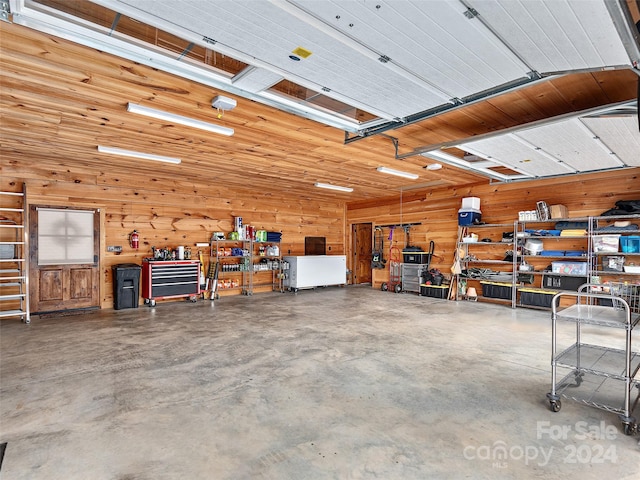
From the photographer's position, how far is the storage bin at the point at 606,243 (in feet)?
19.0

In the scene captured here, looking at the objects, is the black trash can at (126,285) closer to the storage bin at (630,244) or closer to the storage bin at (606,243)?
the storage bin at (606,243)

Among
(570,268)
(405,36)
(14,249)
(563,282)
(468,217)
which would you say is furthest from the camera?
(468,217)

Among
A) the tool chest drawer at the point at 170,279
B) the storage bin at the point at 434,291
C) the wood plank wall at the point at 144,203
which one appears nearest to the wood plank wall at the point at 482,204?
the storage bin at the point at 434,291

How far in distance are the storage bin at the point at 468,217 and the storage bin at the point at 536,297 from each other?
5.70 ft

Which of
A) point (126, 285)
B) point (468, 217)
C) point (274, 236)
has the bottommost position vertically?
point (126, 285)

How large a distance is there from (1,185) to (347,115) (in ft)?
20.2

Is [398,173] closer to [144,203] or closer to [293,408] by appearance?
[293,408]

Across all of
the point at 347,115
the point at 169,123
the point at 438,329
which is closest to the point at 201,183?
the point at 169,123

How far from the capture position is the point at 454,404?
109 inches

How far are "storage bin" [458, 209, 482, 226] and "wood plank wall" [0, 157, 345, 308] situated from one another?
4385 mm

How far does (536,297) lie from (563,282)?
54 centimetres

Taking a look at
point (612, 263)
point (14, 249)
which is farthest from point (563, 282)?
point (14, 249)

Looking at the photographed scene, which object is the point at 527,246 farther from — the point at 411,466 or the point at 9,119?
the point at 9,119

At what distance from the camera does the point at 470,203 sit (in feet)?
25.2
